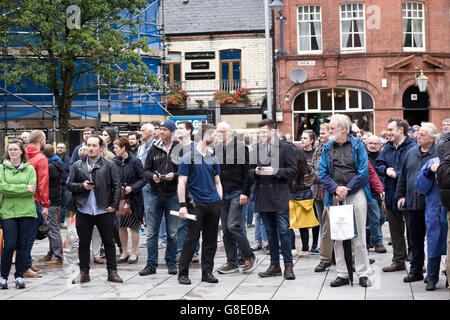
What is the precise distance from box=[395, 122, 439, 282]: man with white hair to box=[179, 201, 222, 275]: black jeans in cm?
253

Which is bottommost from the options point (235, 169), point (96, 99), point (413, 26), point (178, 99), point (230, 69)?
point (235, 169)

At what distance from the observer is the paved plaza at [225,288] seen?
319 inches

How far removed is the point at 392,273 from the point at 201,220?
2.81m

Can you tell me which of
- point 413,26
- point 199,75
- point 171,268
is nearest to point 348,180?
point 171,268

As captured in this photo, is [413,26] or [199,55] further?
[199,55]

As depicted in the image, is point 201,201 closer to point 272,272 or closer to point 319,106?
point 272,272

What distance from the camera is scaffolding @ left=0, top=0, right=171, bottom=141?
75.2 feet

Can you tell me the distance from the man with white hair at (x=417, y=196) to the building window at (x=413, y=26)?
79.0 ft

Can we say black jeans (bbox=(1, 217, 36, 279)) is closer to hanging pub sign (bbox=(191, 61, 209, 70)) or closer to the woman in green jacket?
the woman in green jacket

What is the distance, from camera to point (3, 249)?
9.14 meters

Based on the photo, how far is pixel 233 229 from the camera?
9.88m

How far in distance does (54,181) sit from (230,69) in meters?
25.0

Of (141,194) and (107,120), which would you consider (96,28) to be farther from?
(141,194)

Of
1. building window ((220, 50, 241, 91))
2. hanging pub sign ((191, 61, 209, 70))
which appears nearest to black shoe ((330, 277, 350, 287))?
building window ((220, 50, 241, 91))
